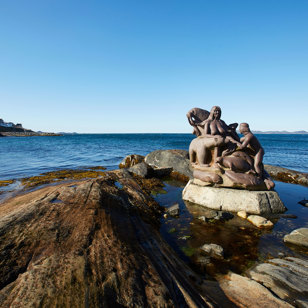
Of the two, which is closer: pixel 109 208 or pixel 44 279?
pixel 44 279

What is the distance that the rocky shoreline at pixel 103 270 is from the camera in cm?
169

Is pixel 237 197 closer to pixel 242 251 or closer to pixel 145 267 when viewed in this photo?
pixel 242 251

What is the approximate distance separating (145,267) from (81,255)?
0.73m

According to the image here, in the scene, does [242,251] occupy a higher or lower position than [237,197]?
lower

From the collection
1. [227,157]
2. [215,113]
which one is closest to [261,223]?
[227,157]

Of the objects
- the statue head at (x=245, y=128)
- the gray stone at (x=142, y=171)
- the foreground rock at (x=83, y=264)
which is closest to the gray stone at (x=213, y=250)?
the foreground rock at (x=83, y=264)

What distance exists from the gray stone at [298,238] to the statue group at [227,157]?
1880 millimetres

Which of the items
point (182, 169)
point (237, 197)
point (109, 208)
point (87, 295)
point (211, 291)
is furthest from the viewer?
point (182, 169)

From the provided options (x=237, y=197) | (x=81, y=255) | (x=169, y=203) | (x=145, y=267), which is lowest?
(x=169, y=203)

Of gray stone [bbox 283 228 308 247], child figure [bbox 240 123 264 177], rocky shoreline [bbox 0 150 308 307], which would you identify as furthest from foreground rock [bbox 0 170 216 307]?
child figure [bbox 240 123 264 177]

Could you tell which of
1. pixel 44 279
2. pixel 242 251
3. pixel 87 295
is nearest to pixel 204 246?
pixel 242 251

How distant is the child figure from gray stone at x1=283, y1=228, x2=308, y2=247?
224 centimetres

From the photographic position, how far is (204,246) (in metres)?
3.80

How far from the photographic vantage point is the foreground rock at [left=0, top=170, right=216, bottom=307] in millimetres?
1657
